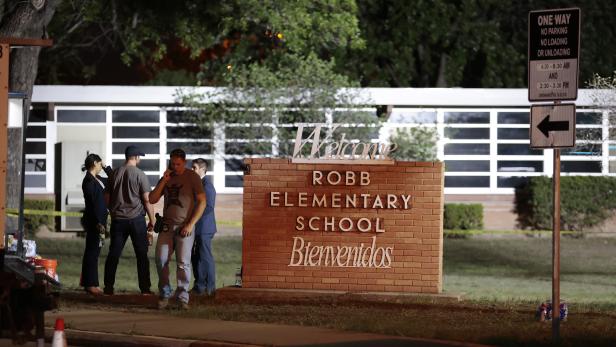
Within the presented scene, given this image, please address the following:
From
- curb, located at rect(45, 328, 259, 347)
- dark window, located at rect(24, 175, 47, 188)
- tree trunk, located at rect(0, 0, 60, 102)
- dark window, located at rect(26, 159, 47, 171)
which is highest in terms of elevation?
tree trunk, located at rect(0, 0, 60, 102)

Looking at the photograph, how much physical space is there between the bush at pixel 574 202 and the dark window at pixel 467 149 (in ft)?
4.81

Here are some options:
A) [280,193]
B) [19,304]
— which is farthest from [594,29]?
[19,304]

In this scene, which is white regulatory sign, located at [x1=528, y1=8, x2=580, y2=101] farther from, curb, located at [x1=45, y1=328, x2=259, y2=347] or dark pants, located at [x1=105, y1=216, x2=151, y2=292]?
dark pants, located at [x1=105, y1=216, x2=151, y2=292]

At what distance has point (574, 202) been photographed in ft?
104

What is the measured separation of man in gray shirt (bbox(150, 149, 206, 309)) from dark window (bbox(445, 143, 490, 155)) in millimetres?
18091

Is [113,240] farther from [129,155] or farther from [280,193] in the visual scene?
[280,193]

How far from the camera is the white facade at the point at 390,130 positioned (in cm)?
3142

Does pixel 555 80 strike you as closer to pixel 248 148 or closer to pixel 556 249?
pixel 556 249

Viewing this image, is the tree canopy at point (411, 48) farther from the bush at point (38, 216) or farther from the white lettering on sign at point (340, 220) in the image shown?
the white lettering on sign at point (340, 220)

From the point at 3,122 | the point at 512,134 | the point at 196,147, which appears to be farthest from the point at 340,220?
the point at 512,134

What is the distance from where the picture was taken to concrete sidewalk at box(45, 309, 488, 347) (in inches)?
496

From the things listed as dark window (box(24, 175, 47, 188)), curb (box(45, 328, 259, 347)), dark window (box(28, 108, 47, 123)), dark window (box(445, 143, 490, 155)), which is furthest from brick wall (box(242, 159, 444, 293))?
dark window (box(445, 143, 490, 155))

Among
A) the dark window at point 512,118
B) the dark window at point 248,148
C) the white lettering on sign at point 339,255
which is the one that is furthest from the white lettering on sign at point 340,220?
the dark window at point 512,118

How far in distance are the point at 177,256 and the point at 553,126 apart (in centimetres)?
488
